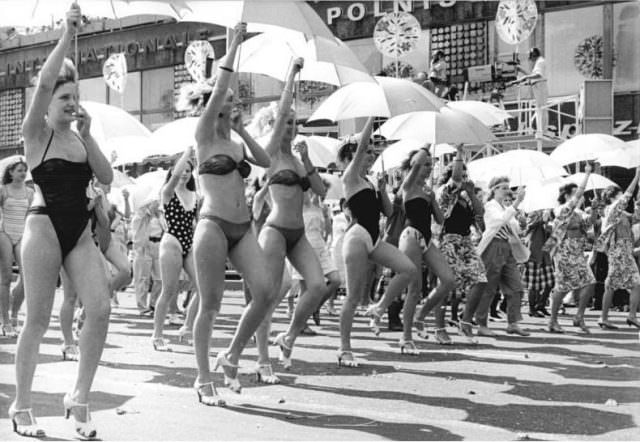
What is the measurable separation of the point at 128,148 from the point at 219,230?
236 inches

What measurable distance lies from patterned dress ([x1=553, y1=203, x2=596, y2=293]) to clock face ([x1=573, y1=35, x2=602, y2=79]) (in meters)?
13.6

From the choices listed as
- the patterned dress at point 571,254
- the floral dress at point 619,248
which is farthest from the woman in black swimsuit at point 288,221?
the floral dress at point 619,248

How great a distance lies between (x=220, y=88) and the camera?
20.4 feet

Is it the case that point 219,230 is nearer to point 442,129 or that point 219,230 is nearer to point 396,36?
point 442,129

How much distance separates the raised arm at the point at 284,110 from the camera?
720 centimetres

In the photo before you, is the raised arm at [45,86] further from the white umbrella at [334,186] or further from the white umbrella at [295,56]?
the white umbrella at [334,186]

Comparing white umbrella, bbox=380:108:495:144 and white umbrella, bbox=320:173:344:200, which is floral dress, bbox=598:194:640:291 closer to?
white umbrella, bbox=380:108:495:144

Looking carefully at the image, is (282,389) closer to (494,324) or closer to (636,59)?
(494,324)

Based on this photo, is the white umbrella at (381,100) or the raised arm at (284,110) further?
the white umbrella at (381,100)

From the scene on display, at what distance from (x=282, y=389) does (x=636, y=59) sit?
2075 cm

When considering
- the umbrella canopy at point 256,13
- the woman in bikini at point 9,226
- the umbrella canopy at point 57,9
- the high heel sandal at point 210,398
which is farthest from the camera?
the woman in bikini at point 9,226

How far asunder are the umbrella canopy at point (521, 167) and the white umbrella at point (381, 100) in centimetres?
450

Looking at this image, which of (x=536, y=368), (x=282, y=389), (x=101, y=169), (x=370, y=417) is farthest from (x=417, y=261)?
(x=101, y=169)

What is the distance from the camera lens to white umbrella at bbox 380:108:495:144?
10.6m
